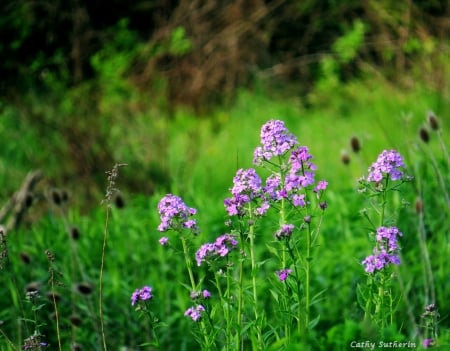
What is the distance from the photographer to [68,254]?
Answer: 3.72m

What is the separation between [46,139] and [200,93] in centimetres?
395

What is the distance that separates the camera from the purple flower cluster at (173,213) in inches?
72.7

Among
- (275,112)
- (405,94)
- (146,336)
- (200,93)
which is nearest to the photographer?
(146,336)

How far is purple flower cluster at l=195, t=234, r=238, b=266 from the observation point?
1.83 meters

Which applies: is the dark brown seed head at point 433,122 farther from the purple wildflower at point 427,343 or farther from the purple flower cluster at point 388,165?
the purple wildflower at point 427,343

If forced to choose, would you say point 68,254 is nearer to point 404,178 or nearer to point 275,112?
point 404,178

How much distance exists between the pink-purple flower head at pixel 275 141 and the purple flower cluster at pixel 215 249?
8.5 inches

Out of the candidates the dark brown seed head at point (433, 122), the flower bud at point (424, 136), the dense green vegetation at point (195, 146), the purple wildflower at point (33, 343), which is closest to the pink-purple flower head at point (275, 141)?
the dense green vegetation at point (195, 146)

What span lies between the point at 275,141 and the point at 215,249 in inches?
12.7

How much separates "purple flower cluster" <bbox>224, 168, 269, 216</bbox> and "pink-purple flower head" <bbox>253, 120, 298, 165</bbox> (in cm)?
6

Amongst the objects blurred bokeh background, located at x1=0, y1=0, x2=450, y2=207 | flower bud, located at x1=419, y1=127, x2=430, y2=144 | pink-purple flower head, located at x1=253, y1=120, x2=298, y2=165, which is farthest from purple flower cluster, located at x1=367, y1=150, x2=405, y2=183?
blurred bokeh background, located at x1=0, y1=0, x2=450, y2=207

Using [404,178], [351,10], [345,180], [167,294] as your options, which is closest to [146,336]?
[167,294]

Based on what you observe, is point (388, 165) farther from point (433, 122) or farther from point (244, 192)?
point (433, 122)

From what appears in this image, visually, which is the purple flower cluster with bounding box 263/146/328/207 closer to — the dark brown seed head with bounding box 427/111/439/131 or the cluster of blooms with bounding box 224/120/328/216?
the cluster of blooms with bounding box 224/120/328/216
